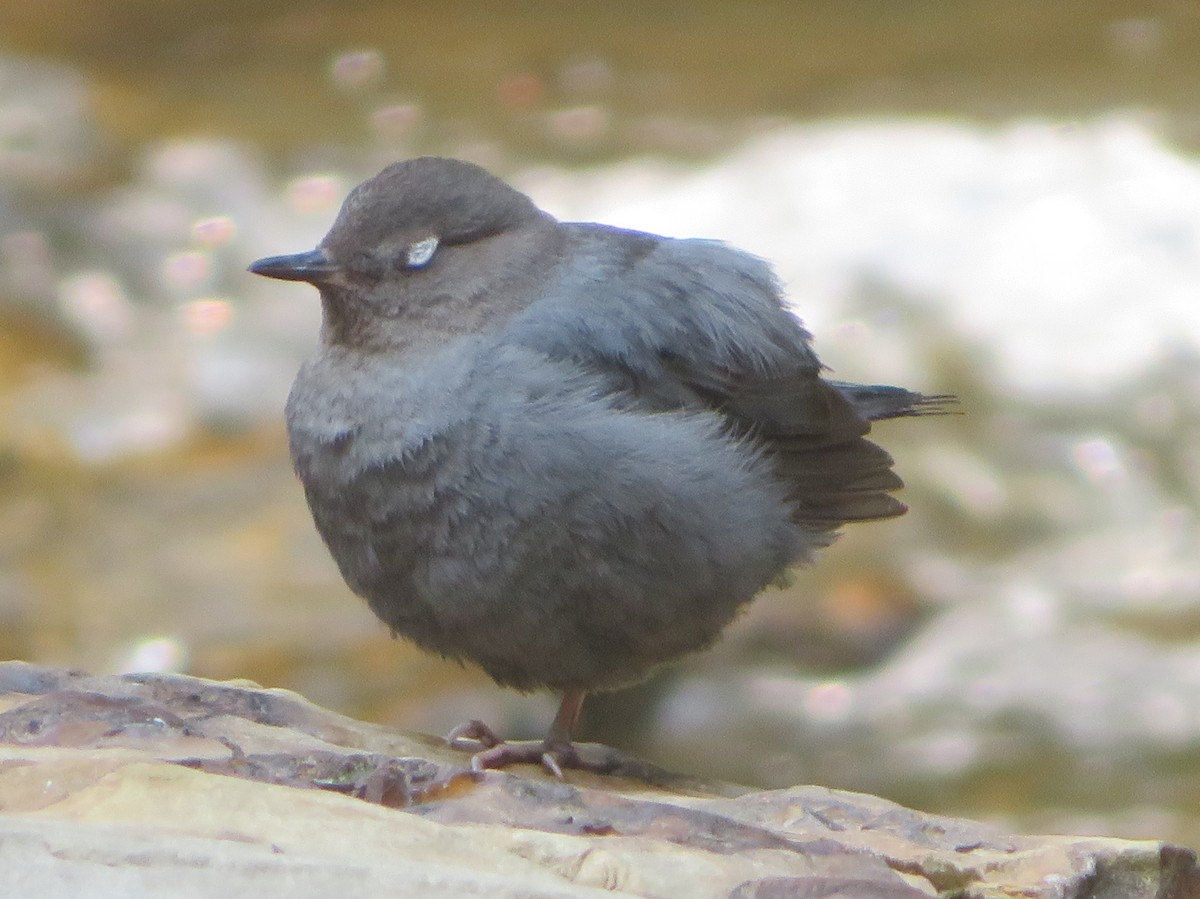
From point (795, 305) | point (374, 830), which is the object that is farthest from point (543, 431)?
point (795, 305)

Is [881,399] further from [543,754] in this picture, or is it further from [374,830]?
[374,830]

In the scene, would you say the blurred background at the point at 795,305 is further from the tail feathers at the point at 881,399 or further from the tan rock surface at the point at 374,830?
the tan rock surface at the point at 374,830

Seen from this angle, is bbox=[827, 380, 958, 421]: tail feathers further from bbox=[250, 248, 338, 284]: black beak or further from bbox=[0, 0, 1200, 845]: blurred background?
bbox=[0, 0, 1200, 845]: blurred background

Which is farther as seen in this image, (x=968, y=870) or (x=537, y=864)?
(x=968, y=870)

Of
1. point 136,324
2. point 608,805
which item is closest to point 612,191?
point 136,324

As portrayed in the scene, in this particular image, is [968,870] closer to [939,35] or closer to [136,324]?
[136,324]

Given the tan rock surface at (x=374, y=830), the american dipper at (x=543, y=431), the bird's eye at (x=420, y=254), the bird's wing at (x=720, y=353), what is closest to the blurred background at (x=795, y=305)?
the bird's wing at (x=720, y=353)

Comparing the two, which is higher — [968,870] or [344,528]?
[344,528]
